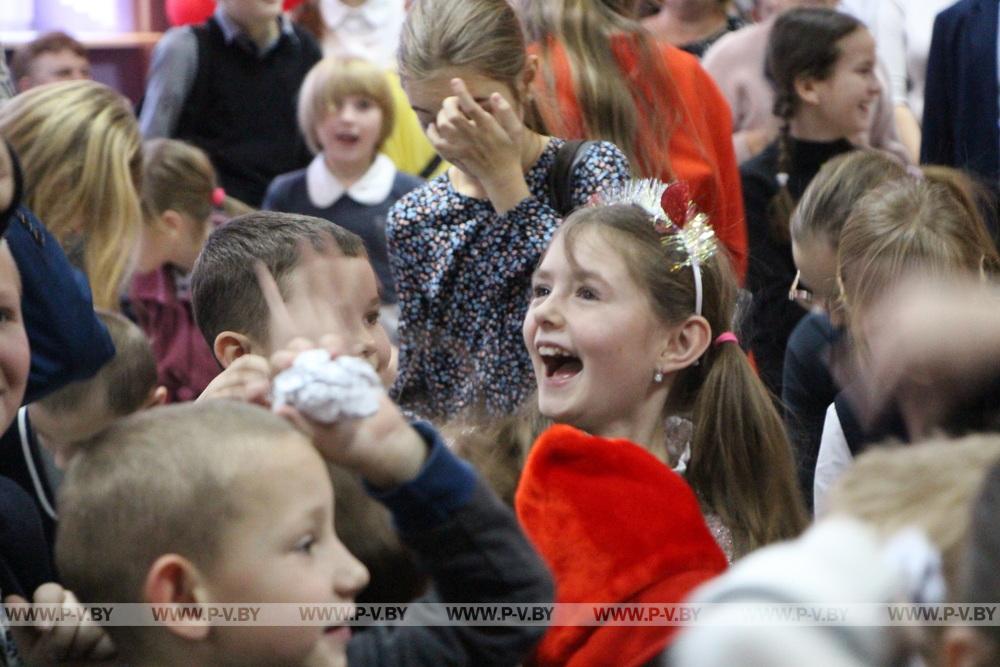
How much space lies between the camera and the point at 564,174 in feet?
8.41

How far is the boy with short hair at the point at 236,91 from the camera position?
460cm

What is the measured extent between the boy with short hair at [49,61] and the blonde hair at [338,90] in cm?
111

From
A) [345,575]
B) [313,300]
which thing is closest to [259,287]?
[313,300]

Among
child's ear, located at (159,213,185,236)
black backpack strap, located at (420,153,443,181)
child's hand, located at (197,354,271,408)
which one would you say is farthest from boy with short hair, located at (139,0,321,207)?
child's hand, located at (197,354,271,408)

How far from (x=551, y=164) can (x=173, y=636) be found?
1427 millimetres

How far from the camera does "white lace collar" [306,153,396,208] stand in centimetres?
451

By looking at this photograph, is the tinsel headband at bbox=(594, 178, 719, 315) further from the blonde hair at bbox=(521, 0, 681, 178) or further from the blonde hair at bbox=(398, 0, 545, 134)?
the blonde hair at bbox=(521, 0, 681, 178)

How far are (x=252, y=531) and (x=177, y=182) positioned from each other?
258cm

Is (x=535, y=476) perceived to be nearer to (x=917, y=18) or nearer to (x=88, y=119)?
(x=88, y=119)

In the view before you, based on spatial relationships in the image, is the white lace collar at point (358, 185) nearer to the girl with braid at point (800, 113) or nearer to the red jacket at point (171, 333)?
the red jacket at point (171, 333)

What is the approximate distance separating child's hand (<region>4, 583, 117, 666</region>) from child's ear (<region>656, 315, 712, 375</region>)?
3.26 feet

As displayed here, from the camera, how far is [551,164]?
2.59 m

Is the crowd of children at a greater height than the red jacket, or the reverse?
the crowd of children

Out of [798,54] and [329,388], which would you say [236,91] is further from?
[329,388]
